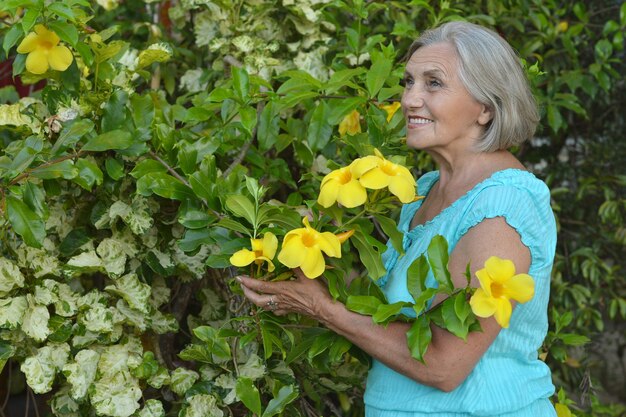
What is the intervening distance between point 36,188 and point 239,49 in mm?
880

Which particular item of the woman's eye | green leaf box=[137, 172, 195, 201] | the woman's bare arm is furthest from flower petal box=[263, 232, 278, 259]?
the woman's eye

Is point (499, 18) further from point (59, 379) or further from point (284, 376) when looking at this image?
point (59, 379)

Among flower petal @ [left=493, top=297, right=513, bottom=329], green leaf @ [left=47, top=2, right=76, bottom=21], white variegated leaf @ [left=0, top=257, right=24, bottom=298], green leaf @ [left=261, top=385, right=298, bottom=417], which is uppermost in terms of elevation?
green leaf @ [left=47, top=2, right=76, bottom=21]

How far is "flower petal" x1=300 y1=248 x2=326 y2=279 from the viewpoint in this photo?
148 cm

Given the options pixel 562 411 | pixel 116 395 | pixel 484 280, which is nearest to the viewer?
pixel 484 280

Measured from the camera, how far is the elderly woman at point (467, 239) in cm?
162

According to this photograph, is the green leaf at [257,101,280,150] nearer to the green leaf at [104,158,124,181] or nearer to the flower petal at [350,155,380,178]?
the green leaf at [104,158,124,181]

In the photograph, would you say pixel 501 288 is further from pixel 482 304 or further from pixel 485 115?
pixel 485 115

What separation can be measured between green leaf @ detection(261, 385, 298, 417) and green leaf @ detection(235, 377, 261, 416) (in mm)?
35

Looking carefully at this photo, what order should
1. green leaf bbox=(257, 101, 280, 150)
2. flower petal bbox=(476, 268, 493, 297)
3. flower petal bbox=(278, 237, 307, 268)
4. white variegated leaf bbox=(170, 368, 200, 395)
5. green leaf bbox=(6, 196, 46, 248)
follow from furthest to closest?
green leaf bbox=(257, 101, 280, 150), white variegated leaf bbox=(170, 368, 200, 395), green leaf bbox=(6, 196, 46, 248), flower petal bbox=(278, 237, 307, 268), flower petal bbox=(476, 268, 493, 297)

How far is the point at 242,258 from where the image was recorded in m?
1.51

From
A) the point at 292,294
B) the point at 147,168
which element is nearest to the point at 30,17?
the point at 147,168

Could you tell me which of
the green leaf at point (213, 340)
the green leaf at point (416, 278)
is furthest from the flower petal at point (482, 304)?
the green leaf at point (213, 340)

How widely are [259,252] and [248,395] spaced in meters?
0.39
